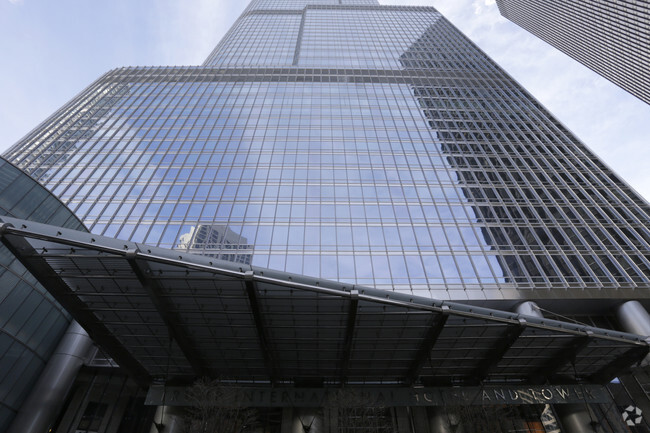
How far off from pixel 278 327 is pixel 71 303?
1121 cm

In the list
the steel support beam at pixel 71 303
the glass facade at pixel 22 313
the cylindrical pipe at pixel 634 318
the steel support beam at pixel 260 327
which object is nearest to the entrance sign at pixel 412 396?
the steel support beam at pixel 260 327

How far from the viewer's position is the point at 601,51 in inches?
3504

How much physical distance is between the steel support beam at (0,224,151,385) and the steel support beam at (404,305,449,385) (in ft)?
57.7

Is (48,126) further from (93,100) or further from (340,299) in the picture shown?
(340,299)

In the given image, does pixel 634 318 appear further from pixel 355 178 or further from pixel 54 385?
pixel 54 385

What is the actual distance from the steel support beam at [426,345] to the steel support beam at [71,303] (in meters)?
17.6

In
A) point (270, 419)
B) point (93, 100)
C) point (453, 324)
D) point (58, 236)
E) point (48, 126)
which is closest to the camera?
point (58, 236)

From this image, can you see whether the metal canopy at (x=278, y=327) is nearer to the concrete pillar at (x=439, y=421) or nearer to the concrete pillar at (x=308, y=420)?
the concrete pillar at (x=308, y=420)

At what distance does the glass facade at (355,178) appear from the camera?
32.6 m

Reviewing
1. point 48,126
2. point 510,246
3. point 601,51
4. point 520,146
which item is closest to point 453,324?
point 510,246

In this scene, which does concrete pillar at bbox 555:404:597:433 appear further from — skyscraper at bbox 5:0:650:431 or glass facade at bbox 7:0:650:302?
glass facade at bbox 7:0:650:302

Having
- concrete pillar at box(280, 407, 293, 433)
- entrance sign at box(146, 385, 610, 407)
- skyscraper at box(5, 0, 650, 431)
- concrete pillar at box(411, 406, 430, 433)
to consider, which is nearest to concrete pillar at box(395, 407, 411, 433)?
concrete pillar at box(411, 406, 430, 433)

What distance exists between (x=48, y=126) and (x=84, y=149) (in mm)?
9483

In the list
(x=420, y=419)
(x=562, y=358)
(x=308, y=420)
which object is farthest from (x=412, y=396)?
(x=562, y=358)
